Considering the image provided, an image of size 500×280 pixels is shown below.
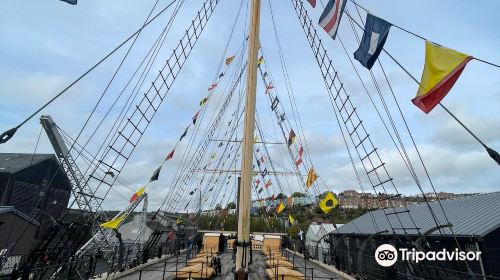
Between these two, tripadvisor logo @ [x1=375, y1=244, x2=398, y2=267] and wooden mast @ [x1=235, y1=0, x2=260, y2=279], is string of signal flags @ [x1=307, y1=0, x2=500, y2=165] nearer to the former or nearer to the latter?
wooden mast @ [x1=235, y1=0, x2=260, y2=279]

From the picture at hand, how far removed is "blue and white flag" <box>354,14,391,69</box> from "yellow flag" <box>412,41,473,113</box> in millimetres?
1196

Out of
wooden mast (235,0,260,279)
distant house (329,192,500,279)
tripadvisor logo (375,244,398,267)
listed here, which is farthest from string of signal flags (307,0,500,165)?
tripadvisor logo (375,244,398,267)

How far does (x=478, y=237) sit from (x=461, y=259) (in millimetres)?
1465

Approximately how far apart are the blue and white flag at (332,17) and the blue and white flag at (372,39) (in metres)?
1.14

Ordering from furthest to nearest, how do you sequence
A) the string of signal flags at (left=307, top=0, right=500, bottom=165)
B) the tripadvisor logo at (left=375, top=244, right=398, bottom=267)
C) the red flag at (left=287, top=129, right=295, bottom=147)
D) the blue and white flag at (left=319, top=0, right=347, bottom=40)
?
the red flag at (left=287, top=129, right=295, bottom=147), the tripadvisor logo at (left=375, top=244, right=398, bottom=267), the blue and white flag at (left=319, top=0, right=347, bottom=40), the string of signal flags at (left=307, top=0, right=500, bottom=165)

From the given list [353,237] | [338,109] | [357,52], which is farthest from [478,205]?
[357,52]

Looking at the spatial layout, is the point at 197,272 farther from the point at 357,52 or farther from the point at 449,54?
the point at 449,54

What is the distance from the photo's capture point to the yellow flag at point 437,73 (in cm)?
612

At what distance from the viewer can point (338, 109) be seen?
11516 mm

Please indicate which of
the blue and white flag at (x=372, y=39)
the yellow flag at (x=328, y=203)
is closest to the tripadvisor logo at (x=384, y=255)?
the yellow flag at (x=328, y=203)

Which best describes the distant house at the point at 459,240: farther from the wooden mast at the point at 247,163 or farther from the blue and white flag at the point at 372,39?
the wooden mast at the point at 247,163

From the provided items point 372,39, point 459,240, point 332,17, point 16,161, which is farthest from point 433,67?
point 16,161

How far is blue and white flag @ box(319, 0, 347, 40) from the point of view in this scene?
30.2 ft

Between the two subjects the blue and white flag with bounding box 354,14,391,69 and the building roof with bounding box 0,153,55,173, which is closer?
the blue and white flag with bounding box 354,14,391,69
